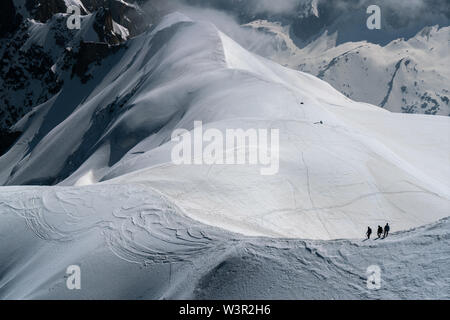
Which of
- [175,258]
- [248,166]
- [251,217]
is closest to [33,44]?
[248,166]

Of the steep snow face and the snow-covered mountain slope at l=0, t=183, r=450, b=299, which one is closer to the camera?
the snow-covered mountain slope at l=0, t=183, r=450, b=299

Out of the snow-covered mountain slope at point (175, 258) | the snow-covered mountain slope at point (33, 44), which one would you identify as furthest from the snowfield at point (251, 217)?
the snow-covered mountain slope at point (33, 44)

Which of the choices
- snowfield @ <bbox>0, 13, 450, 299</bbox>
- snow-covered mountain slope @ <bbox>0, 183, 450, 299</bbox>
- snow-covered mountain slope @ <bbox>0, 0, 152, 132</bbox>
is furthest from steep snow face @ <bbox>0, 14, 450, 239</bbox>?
snow-covered mountain slope @ <bbox>0, 0, 152, 132</bbox>

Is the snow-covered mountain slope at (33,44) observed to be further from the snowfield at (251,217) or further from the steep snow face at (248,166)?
the snowfield at (251,217)

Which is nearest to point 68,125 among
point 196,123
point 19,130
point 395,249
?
point 19,130

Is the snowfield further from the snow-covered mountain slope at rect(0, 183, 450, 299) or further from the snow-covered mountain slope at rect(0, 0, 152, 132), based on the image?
the snow-covered mountain slope at rect(0, 0, 152, 132)

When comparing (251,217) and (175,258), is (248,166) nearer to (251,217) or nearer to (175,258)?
(251,217)
